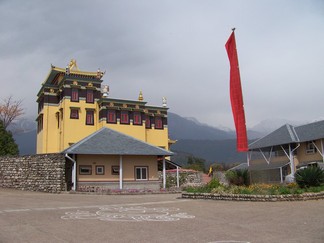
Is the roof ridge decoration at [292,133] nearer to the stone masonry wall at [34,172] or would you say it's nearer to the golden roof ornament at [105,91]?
the golden roof ornament at [105,91]

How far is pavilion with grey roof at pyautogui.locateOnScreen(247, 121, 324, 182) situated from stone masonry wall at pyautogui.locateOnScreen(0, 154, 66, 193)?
711 inches

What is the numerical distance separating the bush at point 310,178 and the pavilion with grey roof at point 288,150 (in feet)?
50.2

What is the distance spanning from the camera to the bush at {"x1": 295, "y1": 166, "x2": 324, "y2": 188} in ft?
64.7

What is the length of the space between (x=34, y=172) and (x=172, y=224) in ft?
65.4

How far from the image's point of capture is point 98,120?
44.5 meters

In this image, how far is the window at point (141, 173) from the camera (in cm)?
3177

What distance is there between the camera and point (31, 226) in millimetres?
10984

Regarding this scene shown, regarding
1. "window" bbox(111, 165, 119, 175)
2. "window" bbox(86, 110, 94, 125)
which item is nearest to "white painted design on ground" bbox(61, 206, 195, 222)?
"window" bbox(111, 165, 119, 175)

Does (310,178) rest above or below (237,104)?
below

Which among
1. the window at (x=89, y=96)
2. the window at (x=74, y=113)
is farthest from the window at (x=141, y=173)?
the window at (x=89, y=96)

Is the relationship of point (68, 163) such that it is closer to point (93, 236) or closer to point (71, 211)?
point (71, 211)

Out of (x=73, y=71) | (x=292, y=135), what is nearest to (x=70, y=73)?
(x=73, y=71)

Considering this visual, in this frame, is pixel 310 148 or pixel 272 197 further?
pixel 310 148

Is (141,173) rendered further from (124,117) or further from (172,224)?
(172,224)
